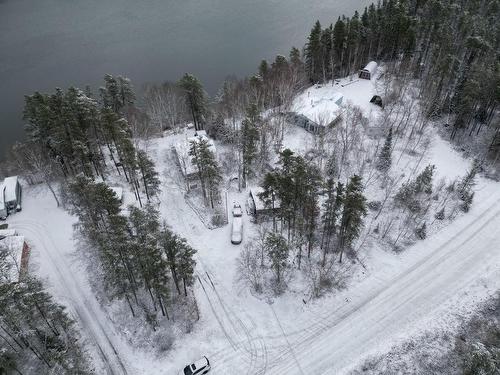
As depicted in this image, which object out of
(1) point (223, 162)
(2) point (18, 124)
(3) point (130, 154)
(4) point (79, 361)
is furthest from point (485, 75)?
(2) point (18, 124)

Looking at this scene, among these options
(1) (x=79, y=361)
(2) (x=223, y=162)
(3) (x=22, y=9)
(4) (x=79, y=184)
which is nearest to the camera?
(1) (x=79, y=361)

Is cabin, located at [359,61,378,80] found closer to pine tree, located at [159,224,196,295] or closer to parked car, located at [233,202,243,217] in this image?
parked car, located at [233,202,243,217]

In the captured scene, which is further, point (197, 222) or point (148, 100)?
point (148, 100)

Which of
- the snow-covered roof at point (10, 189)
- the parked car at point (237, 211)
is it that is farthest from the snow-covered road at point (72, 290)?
the parked car at point (237, 211)

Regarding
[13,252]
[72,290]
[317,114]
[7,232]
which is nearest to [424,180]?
[317,114]

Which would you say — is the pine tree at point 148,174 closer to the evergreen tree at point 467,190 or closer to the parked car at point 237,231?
the parked car at point 237,231

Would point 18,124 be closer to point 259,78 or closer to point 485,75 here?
point 259,78

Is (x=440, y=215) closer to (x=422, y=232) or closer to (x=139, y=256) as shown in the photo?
(x=422, y=232)

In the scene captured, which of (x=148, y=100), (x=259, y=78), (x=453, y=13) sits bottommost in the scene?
(x=148, y=100)

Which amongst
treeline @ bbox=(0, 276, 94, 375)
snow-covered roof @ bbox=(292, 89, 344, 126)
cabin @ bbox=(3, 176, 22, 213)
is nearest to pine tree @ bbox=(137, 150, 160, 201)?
cabin @ bbox=(3, 176, 22, 213)
